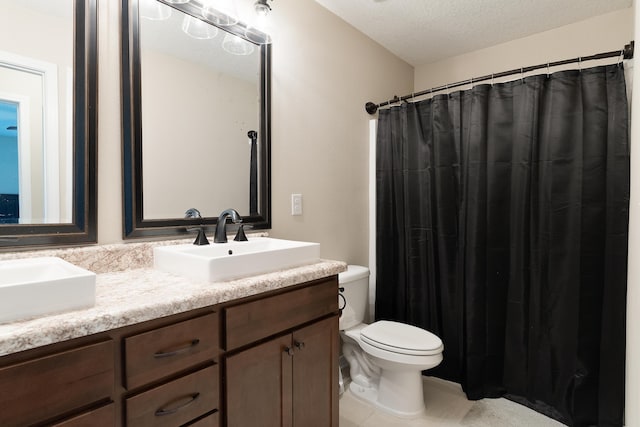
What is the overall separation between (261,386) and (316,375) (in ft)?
0.92

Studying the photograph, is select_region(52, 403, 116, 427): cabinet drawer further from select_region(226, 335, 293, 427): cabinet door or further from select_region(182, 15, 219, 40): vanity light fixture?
select_region(182, 15, 219, 40): vanity light fixture

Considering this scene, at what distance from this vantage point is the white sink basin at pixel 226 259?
43.9 inches

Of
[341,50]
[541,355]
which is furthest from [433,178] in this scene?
[541,355]

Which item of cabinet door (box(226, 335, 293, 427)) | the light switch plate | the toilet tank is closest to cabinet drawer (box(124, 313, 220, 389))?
cabinet door (box(226, 335, 293, 427))

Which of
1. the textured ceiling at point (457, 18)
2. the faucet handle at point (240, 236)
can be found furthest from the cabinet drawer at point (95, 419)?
the textured ceiling at point (457, 18)

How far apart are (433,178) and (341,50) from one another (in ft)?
3.37

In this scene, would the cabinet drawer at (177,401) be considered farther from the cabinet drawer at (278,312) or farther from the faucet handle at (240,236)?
the faucet handle at (240,236)

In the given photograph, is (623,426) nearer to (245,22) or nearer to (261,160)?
(261,160)

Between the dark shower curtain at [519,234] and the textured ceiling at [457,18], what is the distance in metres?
0.51

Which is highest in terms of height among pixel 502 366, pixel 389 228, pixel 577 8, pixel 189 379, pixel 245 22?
pixel 577 8

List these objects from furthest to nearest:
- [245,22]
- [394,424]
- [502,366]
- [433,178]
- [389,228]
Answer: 1. [389,228]
2. [433,178]
3. [502,366]
4. [394,424]
5. [245,22]

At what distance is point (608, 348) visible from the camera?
1.73 metres

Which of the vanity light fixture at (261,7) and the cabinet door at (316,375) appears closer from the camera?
the cabinet door at (316,375)

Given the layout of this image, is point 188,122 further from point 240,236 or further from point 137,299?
point 137,299
